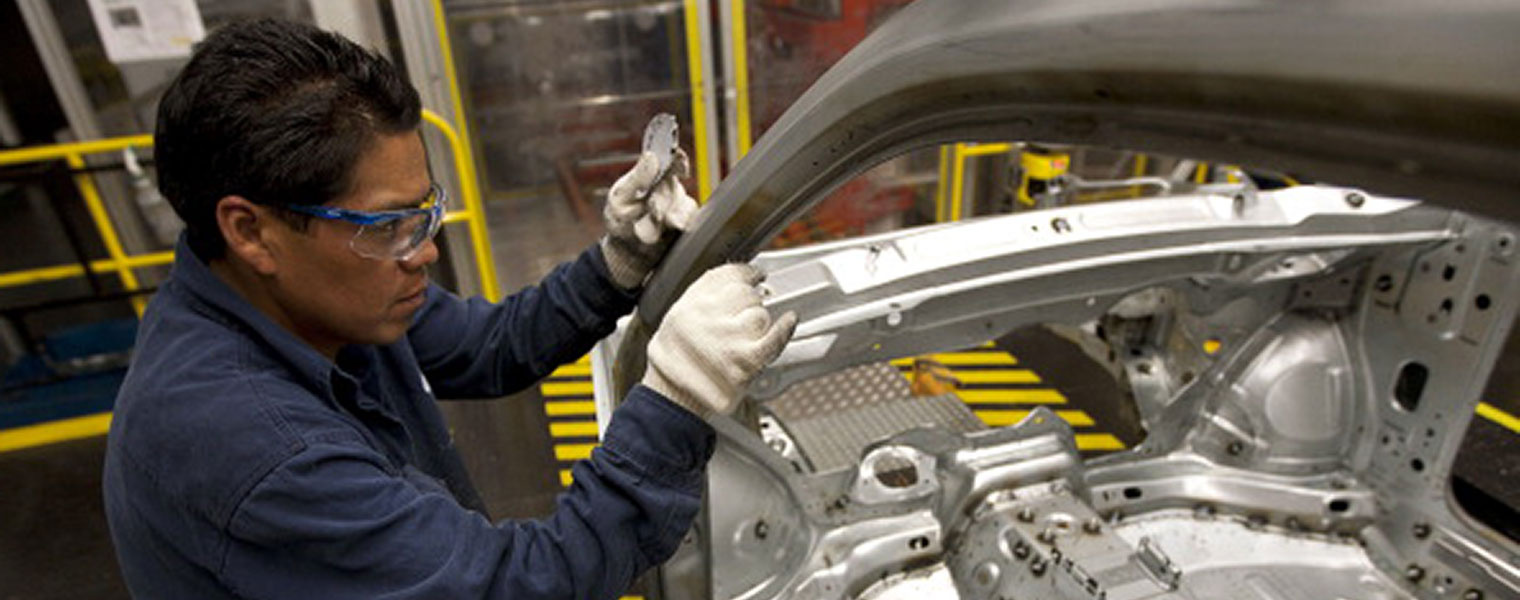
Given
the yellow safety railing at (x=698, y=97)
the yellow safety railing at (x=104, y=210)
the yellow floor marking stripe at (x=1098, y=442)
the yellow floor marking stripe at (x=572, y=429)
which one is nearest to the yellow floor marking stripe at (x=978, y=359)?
the yellow floor marking stripe at (x=1098, y=442)

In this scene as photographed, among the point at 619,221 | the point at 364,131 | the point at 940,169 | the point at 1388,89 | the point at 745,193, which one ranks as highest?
the point at 1388,89

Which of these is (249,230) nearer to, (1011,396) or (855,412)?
(855,412)

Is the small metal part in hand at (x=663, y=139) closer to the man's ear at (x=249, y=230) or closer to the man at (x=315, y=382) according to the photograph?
the man at (x=315, y=382)

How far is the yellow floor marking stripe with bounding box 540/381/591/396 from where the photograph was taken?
4.92 m

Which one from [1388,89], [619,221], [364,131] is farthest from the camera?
[619,221]

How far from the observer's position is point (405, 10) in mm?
4508

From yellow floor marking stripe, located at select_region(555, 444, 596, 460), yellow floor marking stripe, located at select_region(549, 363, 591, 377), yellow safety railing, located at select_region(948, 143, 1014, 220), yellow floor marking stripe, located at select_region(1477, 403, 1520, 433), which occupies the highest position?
yellow safety railing, located at select_region(948, 143, 1014, 220)

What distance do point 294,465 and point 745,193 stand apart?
0.80m

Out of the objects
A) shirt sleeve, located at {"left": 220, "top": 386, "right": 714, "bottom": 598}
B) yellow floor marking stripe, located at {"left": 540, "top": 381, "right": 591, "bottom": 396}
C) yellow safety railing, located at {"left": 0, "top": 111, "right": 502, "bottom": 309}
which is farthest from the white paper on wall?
shirt sleeve, located at {"left": 220, "top": 386, "right": 714, "bottom": 598}

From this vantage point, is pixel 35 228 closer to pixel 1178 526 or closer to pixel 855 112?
pixel 855 112

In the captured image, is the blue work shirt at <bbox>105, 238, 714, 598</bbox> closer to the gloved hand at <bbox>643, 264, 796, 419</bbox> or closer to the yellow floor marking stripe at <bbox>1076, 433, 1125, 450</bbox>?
the gloved hand at <bbox>643, 264, 796, 419</bbox>

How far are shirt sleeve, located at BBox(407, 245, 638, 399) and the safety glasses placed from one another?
0.52 meters

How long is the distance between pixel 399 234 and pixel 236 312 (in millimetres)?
285

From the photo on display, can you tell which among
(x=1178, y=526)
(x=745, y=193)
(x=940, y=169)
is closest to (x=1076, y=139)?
(x=745, y=193)
